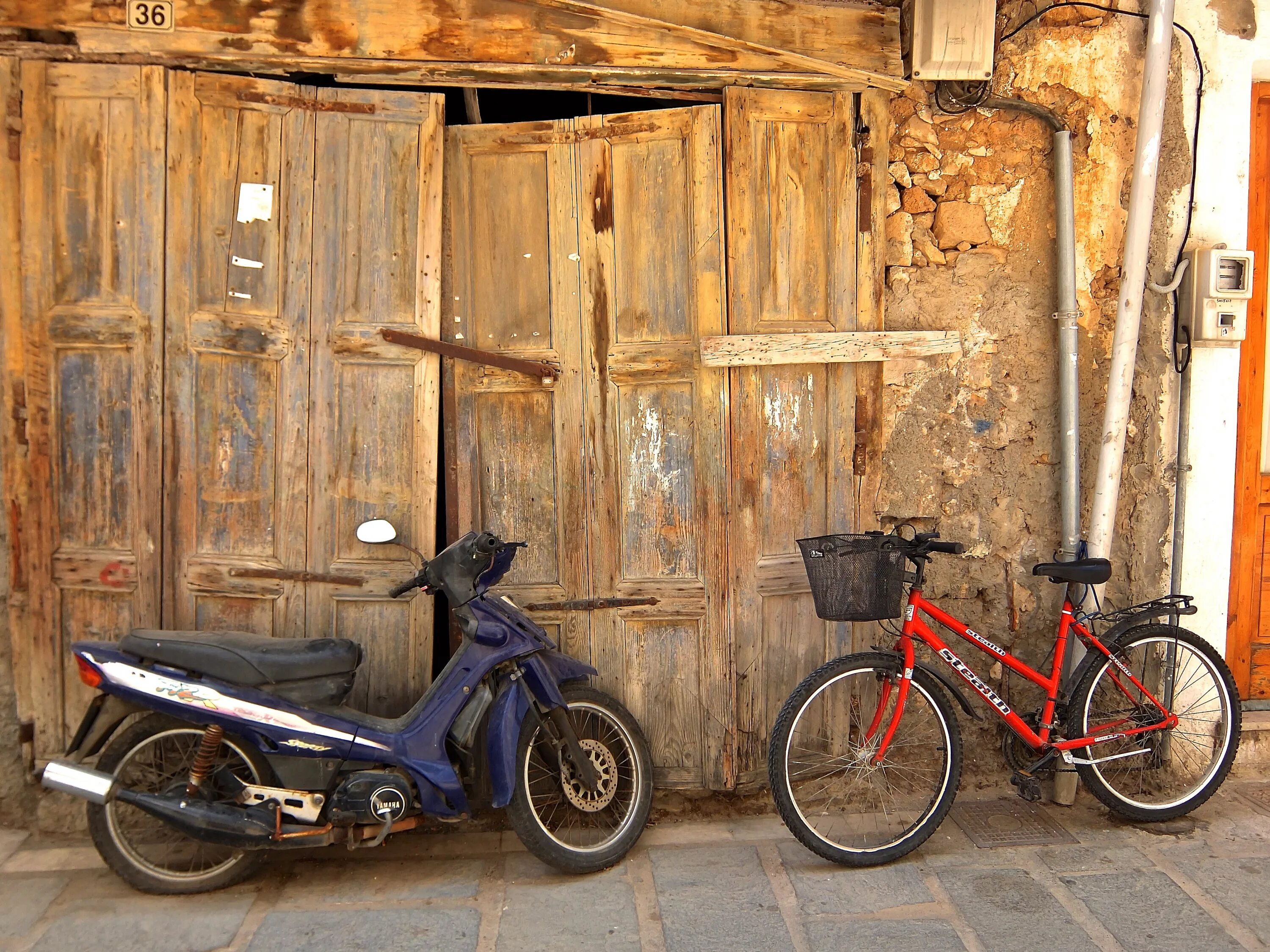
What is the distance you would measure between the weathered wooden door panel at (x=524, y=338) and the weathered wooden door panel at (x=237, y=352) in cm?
67

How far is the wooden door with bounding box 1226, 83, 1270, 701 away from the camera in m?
4.42

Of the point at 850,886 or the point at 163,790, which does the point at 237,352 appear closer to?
the point at 163,790

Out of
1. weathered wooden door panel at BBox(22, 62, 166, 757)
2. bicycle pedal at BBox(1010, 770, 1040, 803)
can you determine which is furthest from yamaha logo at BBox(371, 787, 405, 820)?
bicycle pedal at BBox(1010, 770, 1040, 803)

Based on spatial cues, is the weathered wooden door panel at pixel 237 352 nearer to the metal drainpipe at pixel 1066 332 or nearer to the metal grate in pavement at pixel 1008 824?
the metal grate in pavement at pixel 1008 824

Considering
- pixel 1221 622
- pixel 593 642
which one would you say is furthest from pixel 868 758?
pixel 1221 622

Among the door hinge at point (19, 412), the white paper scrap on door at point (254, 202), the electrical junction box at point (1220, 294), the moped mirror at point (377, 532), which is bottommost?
the moped mirror at point (377, 532)

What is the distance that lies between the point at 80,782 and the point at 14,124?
8.69ft

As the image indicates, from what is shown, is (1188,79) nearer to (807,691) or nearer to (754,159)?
(754,159)

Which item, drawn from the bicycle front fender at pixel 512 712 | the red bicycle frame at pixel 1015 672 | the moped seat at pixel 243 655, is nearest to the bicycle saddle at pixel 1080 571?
the red bicycle frame at pixel 1015 672

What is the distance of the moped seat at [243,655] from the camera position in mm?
3332

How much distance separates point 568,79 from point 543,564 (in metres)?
2.14

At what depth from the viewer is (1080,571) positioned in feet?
12.4

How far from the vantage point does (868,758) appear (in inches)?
145

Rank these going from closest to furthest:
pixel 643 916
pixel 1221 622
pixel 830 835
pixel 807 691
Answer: pixel 643 916
pixel 807 691
pixel 830 835
pixel 1221 622
